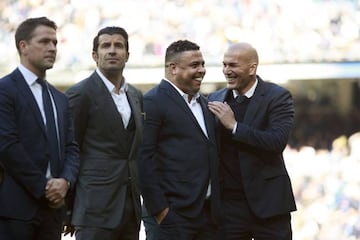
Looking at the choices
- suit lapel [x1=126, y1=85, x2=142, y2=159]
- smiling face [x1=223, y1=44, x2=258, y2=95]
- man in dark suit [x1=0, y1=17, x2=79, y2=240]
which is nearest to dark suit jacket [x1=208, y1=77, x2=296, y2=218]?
smiling face [x1=223, y1=44, x2=258, y2=95]

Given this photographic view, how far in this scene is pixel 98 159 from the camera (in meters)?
4.48

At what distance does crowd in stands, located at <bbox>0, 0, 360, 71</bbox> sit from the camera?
10.8 metres

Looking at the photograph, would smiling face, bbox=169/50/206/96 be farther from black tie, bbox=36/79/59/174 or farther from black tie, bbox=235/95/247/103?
black tie, bbox=36/79/59/174

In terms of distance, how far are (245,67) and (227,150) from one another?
1.64 ft

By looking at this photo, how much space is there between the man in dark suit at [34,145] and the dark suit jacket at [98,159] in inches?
9.0

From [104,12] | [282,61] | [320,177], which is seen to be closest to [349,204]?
[320,177]

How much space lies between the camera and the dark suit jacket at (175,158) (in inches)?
182

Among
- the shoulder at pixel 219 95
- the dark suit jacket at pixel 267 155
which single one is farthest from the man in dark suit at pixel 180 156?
the shoulder at pixel 219 95

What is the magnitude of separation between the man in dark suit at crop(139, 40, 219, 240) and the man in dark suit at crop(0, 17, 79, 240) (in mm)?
538

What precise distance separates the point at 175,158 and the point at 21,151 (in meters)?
1.02

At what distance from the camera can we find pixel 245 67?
5008mm

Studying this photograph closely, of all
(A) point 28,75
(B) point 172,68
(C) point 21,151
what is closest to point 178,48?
(B) point 172,68

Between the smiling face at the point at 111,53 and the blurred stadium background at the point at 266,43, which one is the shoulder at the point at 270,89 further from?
the blurred stadium background at the point at 266,43

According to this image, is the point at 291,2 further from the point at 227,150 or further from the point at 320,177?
the point at 227,150
